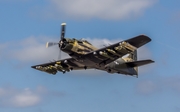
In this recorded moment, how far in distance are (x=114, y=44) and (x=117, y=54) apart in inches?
90.1

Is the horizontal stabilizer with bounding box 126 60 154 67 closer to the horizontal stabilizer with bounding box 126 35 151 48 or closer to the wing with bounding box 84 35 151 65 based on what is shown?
the wing with bounding box 84 35 151 65

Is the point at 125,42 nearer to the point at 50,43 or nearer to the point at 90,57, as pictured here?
the point at 90,57

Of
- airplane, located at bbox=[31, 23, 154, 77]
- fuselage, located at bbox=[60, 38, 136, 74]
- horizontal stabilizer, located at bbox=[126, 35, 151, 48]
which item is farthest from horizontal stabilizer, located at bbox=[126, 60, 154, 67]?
horizontal stabilizer, located at bbox=[126, 35, 151, 48]

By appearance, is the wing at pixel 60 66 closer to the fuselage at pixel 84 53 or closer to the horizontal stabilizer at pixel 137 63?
the fuselage at pixel 84 53

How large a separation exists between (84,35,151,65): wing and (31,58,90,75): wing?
208 inches

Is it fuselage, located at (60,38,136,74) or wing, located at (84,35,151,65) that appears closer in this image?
wing, located at (84,35,151,65)

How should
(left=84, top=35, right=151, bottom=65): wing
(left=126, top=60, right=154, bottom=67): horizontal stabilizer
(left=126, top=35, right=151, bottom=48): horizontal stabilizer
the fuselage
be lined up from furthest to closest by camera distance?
(left=126, top=60, right=154, bottom=67): horizontal stabilizer
the fuselage
(left=84, top=35, right=151, bottom=65): wing
(left=126, top=35, right=151, bottom=48): horizontal stabilizer

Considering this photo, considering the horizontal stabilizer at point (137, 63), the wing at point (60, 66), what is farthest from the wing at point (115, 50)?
the horizontal stabilizer at point (137, 63)

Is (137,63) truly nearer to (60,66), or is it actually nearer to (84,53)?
(84,53)

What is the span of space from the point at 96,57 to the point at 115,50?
4.23 meters

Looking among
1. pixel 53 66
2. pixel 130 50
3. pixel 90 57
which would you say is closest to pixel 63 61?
pixel 53 66

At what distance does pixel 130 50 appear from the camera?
88.6m

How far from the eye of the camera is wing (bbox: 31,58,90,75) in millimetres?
99619

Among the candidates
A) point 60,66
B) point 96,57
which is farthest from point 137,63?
point 60,66
